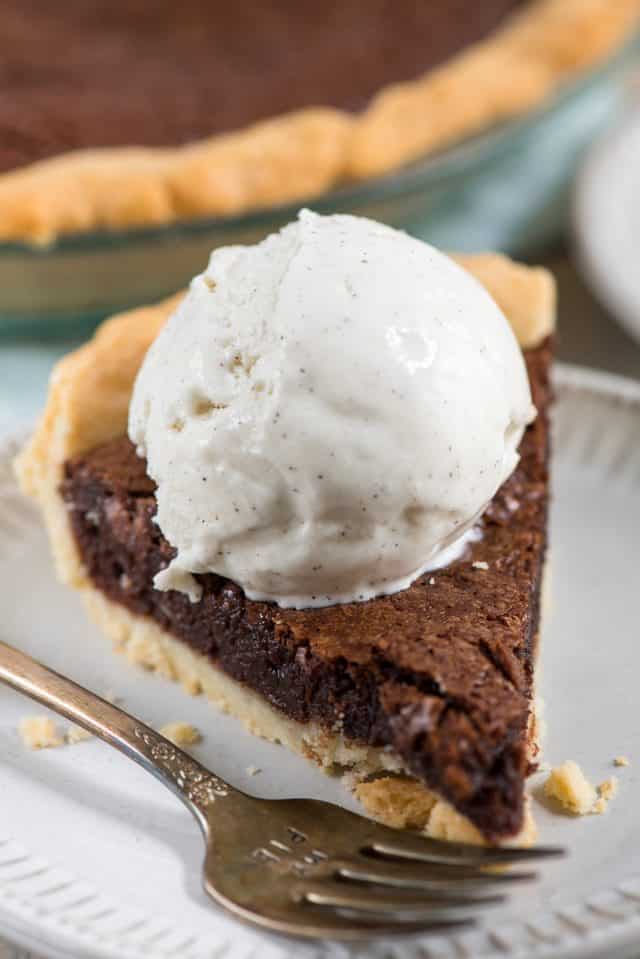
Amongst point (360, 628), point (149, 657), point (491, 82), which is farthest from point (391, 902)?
point (491, 82)

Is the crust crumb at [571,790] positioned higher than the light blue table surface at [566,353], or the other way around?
the crust crumb at [571,790]

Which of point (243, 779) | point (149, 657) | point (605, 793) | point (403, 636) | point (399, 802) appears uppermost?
point (403, 636)

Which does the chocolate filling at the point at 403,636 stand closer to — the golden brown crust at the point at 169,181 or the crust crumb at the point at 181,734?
the crust crumb at the point at 181,734

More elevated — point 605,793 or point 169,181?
point 605,793

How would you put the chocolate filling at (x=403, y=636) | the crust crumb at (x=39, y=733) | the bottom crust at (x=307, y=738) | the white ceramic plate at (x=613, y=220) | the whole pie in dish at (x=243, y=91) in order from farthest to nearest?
1. the whole pie in dish at (x=243, y=91)
2. the white ceramic plate at (x=613, y=220)
3. the crust crumb at (x=39, y=733)
4. the bottom crust at (x=307, y=738)
5. the chocolate filling at (x=403, y=636)

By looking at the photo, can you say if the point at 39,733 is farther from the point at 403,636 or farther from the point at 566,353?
the point at 566,353

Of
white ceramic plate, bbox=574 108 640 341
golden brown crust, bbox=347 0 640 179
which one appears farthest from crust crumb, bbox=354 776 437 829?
golden brown crust, bbox=347 0 640 179

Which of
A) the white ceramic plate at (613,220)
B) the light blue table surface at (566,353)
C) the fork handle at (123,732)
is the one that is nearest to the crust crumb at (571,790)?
the fork handle at (123,732)
